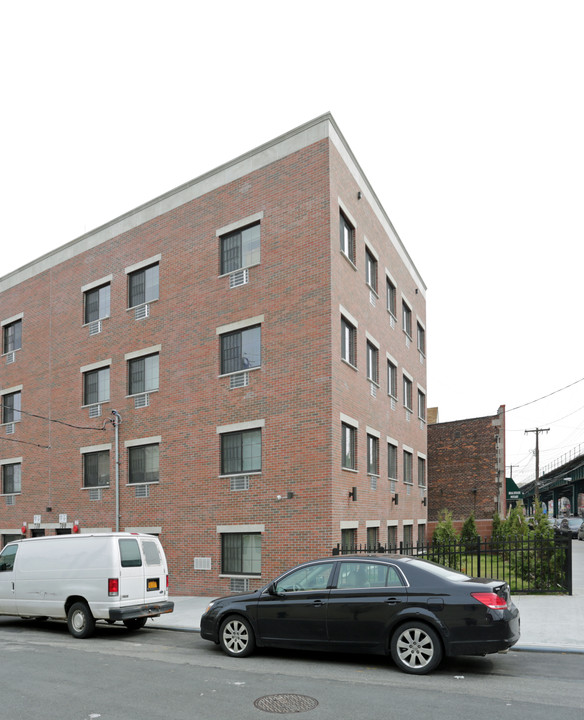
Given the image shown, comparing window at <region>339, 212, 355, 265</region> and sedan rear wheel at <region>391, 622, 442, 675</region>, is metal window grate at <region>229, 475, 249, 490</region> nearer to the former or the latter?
window at <region>339, 212, 355, 265</region>

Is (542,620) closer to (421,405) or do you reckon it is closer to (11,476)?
(421,405)

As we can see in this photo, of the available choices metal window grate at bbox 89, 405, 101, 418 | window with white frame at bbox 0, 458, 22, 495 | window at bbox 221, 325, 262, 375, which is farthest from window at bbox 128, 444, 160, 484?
window with white frame at bbox 0, 458, 22, 495

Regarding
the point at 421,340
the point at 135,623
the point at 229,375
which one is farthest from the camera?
the point at 421,340

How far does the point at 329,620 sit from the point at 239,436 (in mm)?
10355

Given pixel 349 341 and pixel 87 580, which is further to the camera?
pixel 349 341

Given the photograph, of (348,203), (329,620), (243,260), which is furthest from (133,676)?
(348,203)

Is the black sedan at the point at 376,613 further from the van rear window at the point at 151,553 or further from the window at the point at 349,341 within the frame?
the window at the point at 349,341

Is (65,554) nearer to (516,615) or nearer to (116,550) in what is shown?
(116,550)

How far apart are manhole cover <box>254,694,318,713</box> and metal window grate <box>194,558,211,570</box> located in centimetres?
1192

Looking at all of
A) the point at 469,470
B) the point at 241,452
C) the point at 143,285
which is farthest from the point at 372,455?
the point at 469,470

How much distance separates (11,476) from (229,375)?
42.8 feet

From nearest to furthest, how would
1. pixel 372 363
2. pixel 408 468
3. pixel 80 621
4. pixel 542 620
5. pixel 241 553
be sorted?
pixel 542 620, pixel 80 621, pixel 241 553, pixel 372 363, pixel 408 468

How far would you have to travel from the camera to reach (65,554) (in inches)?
541

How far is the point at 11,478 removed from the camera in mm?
27812
